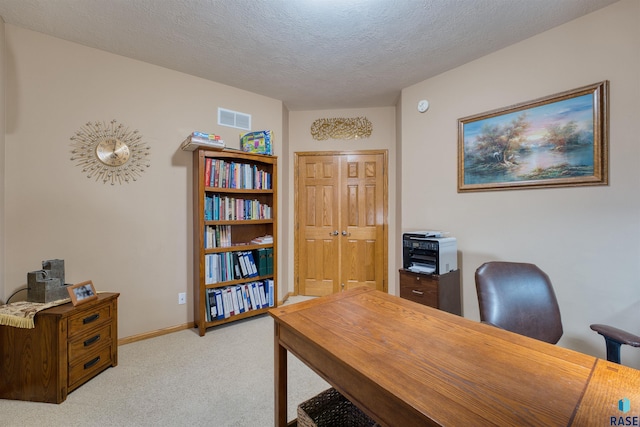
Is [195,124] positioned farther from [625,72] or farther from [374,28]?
[625,72]

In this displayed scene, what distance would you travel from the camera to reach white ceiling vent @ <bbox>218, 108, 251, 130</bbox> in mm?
3049

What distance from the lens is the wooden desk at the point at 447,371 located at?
641mm

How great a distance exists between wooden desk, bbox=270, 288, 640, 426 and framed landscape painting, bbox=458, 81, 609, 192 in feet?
5.64

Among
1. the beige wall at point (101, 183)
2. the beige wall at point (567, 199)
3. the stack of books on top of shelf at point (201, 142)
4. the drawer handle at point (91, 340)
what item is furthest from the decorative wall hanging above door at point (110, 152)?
the beige wall at point (567, 199)

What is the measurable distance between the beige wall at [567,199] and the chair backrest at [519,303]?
0.73 meters

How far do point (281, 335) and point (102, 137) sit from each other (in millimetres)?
2484

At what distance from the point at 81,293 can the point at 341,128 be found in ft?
10.9

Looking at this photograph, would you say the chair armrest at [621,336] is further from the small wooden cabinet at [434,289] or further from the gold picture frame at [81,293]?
the gold picture frame at [81,293]

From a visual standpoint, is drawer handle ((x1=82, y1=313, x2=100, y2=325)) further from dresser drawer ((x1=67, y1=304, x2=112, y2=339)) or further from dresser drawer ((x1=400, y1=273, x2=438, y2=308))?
dresser drawer ((x1=400, y1=273, x2=438, y2=308))

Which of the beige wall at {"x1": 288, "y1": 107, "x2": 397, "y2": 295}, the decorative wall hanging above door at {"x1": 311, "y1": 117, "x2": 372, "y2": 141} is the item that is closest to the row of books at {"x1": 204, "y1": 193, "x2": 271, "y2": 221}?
the beige wall at {"x1": 288, "y1": 107, "x2": 397, "y2": 295}

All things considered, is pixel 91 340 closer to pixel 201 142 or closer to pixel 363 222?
pixel 201 142

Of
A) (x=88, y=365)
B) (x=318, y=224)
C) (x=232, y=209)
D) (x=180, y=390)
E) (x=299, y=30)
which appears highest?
(x=299, y=30)

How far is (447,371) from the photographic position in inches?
31.4

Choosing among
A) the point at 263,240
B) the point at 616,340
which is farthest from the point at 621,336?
the point at 263,240
